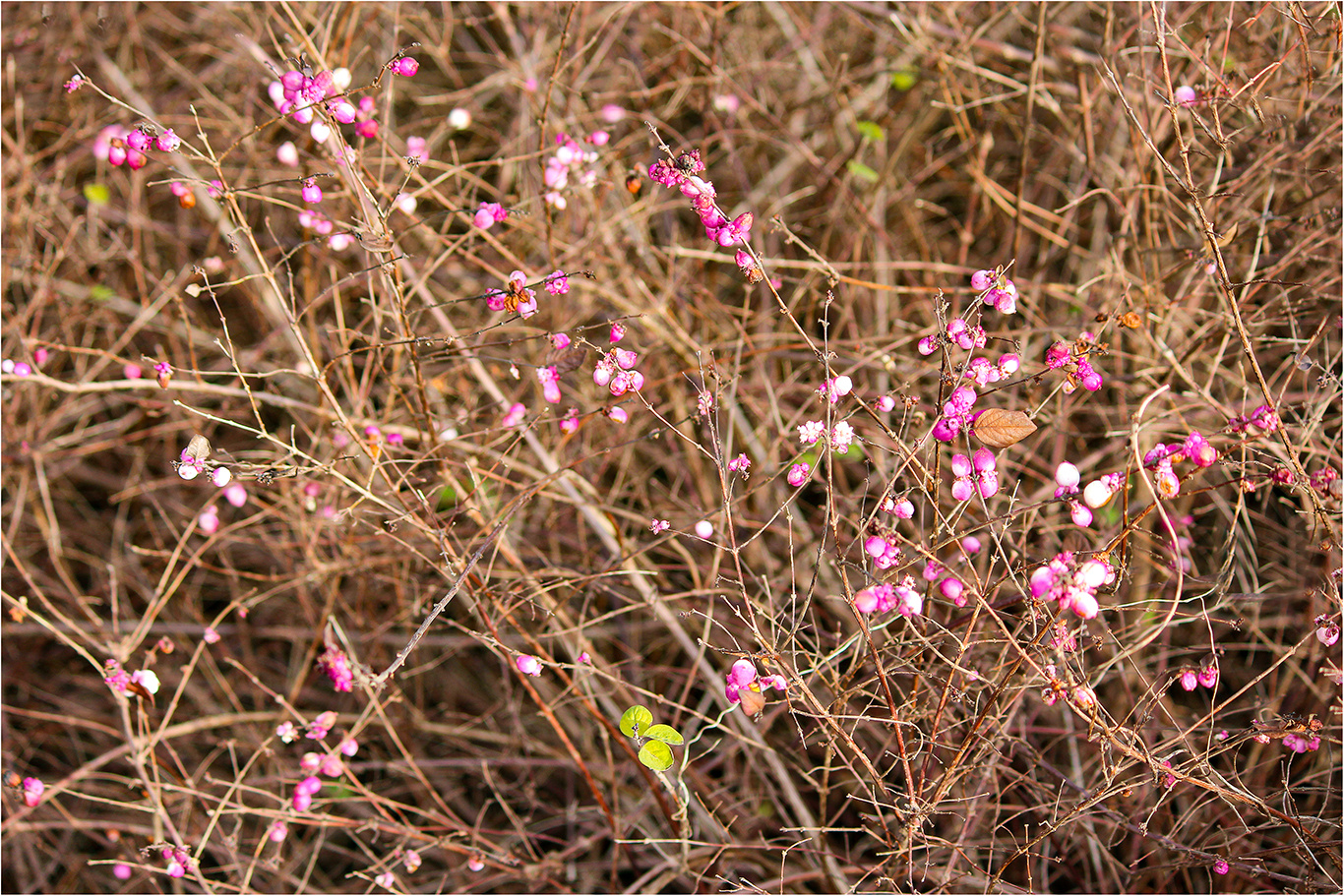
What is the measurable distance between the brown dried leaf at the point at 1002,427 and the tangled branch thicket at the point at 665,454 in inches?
2.1

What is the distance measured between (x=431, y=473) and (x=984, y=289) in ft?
2.94

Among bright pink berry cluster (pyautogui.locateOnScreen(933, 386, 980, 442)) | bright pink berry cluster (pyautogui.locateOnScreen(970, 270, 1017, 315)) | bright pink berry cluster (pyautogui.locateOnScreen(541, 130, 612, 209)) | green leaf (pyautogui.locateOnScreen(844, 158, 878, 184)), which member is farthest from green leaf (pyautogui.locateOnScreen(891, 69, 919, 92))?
bright pink berry cluster (pyautogui.locateOnScreen(933, 386, 980, 442))

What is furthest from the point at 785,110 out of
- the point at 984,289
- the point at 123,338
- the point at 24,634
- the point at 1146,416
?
the point at 24,634

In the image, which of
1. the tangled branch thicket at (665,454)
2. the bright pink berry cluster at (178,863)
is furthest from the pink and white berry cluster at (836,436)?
the bright pink berry cluster at (178,863)

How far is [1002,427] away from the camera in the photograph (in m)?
0.85

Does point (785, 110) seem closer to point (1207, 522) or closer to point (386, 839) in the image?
point (1207, 522)

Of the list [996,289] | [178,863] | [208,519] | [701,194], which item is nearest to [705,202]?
[701,194]

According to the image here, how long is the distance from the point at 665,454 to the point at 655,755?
836 mm

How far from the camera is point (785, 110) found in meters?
1.95

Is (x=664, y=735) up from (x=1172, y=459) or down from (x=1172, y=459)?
down

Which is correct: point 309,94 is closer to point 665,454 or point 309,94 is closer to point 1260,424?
point 665,454

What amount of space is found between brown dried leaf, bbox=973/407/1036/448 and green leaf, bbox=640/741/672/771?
1.63 ft

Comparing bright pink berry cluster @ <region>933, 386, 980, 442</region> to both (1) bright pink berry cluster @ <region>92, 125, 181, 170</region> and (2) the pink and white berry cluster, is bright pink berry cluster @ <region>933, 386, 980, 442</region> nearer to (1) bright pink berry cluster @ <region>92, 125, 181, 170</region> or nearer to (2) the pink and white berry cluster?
(2) the pink and white berry cluster

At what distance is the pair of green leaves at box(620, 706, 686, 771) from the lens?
93 cm
